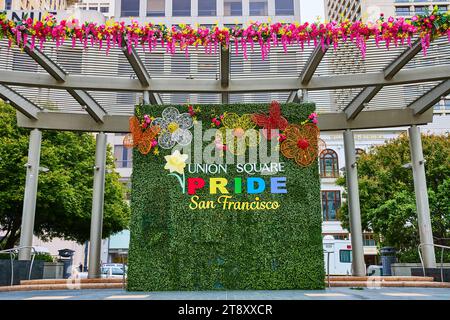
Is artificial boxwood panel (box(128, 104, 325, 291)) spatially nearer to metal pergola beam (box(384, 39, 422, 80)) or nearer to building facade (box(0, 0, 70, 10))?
metal pergola beam (box(384, 39, 422, 80))

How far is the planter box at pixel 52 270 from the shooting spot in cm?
1514

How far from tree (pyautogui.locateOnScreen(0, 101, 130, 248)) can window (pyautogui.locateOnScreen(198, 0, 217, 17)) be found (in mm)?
15116

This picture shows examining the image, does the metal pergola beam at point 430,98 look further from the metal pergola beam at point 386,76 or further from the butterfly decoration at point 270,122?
the butterfly decoration at point 270,122

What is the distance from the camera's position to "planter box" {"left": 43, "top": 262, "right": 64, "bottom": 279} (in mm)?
15145

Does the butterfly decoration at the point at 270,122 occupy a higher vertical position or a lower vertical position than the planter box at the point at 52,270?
higher

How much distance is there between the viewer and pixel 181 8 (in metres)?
33.2

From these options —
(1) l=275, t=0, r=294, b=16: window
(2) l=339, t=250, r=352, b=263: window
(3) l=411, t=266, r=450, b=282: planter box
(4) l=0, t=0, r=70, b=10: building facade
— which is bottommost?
(3) l=411, t=266, r=450, b=282: planter box

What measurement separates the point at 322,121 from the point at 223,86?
11.3ft

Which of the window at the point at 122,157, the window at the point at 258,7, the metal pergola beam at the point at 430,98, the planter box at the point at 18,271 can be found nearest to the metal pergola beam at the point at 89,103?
the planter box at the point at 18,271

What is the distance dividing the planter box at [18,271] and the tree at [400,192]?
11530 millimetres

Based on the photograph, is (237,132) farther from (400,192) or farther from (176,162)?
(400,192)

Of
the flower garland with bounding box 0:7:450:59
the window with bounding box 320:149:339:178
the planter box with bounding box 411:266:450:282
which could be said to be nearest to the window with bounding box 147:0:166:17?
the window with bounding box 320:149:339:178

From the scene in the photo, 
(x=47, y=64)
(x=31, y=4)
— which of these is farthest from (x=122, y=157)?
(x=47, y=64)
